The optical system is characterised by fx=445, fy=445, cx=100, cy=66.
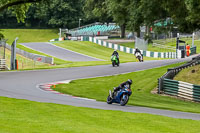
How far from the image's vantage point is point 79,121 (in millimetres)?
12164

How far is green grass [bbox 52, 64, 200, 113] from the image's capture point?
63.4 feet

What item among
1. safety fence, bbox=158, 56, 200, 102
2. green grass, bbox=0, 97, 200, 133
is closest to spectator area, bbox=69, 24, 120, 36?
safety fence, bbox=158, 56, 200, 102

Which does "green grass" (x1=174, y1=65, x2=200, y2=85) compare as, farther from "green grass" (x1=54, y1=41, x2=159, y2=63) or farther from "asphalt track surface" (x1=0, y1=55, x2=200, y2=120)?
"green grass" (x1=54, y1=41, x2=159, y2=63)

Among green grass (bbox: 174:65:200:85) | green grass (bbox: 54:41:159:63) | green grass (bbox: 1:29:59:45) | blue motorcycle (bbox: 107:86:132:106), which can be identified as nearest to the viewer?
blue motorcycle (bbox: 107:86:132:106)

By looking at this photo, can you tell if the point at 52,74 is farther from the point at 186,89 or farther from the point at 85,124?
the point at 85,124

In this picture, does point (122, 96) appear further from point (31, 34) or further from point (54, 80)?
point (31, 34)

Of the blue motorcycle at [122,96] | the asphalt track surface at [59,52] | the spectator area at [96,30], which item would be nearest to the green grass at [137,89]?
the blue motorcycle at [122,96]

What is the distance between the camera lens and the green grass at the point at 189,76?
24.7 m

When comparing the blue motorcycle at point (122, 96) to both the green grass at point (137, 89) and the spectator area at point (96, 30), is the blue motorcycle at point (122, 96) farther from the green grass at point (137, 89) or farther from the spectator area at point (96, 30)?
the spectator area at point (96, 30)

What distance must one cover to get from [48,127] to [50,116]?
7.51 feet

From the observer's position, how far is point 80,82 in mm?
27250

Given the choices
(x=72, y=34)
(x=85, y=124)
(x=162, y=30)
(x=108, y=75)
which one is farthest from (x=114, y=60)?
(x=72, y=34)

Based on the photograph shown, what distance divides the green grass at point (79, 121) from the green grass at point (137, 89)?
4294 millimetres

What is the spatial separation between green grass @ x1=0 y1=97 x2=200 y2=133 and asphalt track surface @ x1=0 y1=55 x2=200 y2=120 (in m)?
1.84
